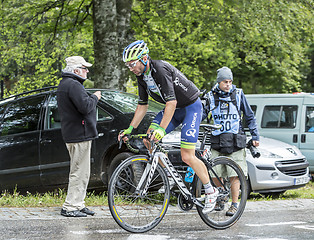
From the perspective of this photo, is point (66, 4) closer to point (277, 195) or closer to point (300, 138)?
point (300, 138)

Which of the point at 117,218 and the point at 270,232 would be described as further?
the point at 270,232

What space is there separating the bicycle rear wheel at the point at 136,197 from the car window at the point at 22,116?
10.8ft

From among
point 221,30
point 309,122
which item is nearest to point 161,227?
point 309,122

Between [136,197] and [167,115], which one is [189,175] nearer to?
[136,197]

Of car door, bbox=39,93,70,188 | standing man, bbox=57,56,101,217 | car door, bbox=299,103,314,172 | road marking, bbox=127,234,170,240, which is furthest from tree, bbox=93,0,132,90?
road marking, bbox=127,234,170,240

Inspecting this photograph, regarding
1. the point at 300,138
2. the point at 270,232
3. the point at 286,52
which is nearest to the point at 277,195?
the point at 300,138

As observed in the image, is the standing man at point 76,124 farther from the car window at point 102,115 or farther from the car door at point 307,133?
the car door at point 307,133

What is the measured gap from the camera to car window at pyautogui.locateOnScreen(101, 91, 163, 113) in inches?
323

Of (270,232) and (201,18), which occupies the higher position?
(201,18)

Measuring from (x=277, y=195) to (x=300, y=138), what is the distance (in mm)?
2458

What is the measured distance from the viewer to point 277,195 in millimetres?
9758

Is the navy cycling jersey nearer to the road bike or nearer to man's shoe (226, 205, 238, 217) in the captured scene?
the road bike

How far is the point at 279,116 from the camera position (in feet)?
39.9

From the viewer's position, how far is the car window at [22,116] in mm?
8328
